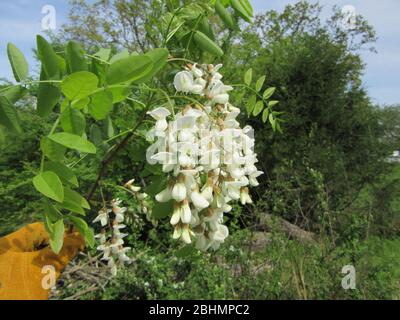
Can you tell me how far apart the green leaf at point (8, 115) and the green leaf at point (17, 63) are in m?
0.13

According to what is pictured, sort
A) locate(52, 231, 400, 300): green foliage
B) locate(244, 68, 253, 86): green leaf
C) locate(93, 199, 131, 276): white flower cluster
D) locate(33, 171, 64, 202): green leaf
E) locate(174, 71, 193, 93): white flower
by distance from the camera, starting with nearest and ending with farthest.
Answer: locate(33, 171, 64, 202): green leaf < locate(174, 71, 193, 93): white flower < locate(244, 68, 253, 86): green leaf < locate(93, 199, 131, 276): white flower cluster < locate(52, 231, 400, 300): green foliage

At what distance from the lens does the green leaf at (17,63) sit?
64 centimetres

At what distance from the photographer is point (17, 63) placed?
0.65 metres

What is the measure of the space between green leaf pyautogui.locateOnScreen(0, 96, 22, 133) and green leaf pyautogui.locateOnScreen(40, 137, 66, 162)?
0.17ft

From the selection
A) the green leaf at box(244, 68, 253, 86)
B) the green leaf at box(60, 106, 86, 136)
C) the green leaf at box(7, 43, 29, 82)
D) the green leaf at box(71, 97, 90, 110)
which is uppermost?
the green leaf at box(244, 68, 253, 86)

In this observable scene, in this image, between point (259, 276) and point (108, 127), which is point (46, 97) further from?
point (259, 276)

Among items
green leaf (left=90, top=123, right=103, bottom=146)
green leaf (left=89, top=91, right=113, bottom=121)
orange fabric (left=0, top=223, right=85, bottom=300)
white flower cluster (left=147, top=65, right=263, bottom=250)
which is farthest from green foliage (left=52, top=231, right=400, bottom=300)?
green leaf (left=89, top=91, right=113, bottom=121)

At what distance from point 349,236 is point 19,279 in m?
1.56

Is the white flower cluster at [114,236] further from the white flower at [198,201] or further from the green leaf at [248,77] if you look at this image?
the white flower at [198,201]

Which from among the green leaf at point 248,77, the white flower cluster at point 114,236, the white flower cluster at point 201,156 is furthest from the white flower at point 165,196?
the white flower cluster at point 114,236

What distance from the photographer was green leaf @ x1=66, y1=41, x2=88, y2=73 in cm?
54

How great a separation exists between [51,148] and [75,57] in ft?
0.45

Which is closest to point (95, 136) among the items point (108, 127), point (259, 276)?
point (108, 127)

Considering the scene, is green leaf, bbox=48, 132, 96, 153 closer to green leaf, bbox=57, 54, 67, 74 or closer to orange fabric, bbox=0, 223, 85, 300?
green leaf, bbox=57, 54, 67, 74
